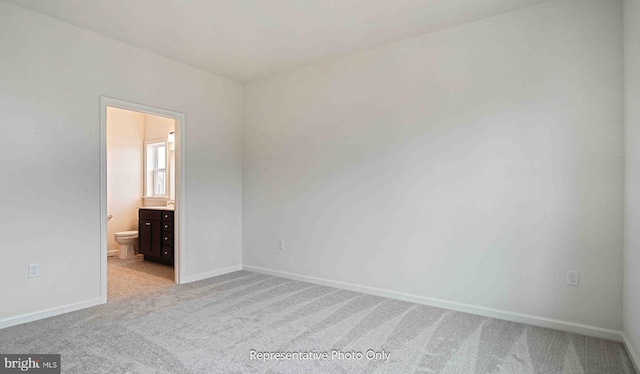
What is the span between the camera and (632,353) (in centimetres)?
221

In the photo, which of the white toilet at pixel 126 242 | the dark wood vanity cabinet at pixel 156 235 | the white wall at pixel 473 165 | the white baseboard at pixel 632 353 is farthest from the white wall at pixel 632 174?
the white toilet at pixel 126 242

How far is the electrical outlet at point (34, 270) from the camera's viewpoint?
9.45 feet

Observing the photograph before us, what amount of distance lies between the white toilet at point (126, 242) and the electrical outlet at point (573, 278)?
18.1ft

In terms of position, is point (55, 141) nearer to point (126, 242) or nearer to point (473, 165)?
point (126, 242)

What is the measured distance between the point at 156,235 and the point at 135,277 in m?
0.79

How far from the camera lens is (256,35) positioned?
3.34 meters

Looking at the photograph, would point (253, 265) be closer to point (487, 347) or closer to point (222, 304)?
point (222, 304)

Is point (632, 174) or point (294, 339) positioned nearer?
point (632, 174)

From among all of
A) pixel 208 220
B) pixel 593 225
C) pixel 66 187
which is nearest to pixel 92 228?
pixel 66 187

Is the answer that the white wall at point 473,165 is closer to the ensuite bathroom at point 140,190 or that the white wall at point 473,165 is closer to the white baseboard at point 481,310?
the white baseboard at point 481,310

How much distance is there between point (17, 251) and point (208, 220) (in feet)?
6.17

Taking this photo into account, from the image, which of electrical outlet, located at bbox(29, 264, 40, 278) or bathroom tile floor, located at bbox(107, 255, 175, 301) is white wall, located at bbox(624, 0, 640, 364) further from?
electrical outlet, located at bbox(29, 264, 40, 278)

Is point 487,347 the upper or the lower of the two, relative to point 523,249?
lower

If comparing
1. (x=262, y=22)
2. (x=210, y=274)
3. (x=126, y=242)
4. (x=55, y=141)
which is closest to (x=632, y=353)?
(x=262, y=22)
